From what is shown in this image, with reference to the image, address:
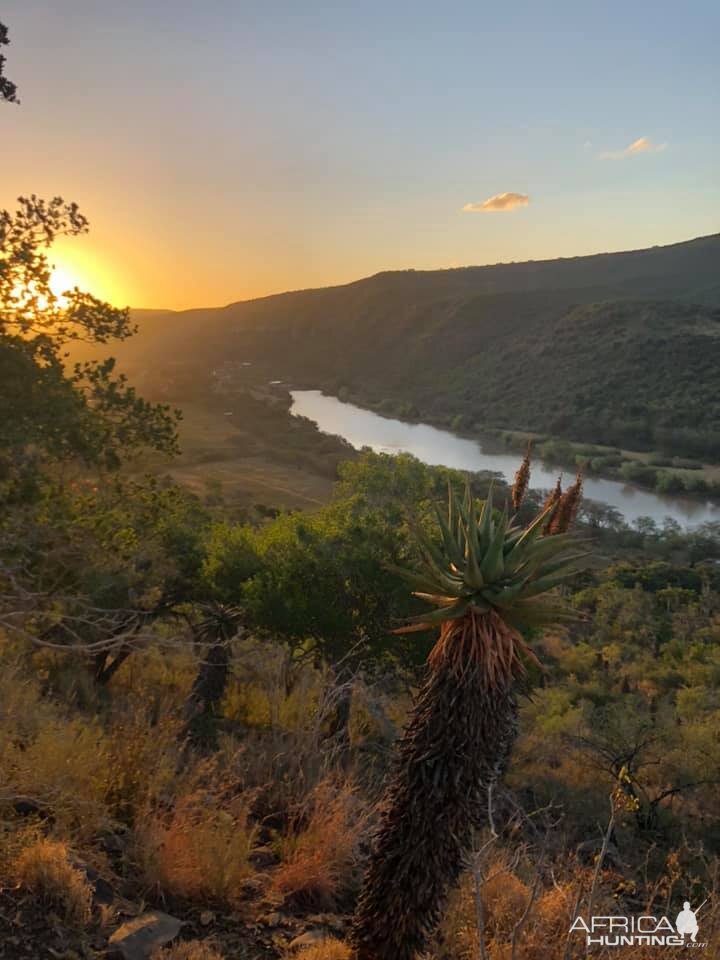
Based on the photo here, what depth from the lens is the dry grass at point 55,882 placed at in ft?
9.34

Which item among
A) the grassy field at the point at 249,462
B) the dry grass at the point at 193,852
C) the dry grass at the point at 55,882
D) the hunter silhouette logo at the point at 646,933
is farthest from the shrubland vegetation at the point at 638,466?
the dry grass at the point at 55,882

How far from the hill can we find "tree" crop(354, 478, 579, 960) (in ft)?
185

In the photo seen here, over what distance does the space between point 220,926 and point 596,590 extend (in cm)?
2382

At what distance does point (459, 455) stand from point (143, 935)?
54.3 m

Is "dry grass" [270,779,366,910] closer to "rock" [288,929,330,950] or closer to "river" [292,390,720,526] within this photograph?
"rock" [288,929,330,950]

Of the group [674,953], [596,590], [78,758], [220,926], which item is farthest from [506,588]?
[596,590]

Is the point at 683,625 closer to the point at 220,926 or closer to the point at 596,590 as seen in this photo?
the point at 596,590

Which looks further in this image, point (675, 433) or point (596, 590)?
point (675, 433)

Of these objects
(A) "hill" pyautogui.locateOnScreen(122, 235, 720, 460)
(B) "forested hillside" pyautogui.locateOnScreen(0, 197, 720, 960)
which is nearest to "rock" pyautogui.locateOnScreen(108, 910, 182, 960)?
(B) "forested hillside" pyautogui.locateOnScreen(0, 197, 720, 960)

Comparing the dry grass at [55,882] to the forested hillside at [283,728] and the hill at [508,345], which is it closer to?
the forested hillside at [283,728]

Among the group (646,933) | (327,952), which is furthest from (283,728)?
(646,933)

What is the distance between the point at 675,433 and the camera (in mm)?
54844

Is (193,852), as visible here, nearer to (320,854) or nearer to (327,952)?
(320,854)

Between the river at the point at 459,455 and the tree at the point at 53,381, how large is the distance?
107 ft
